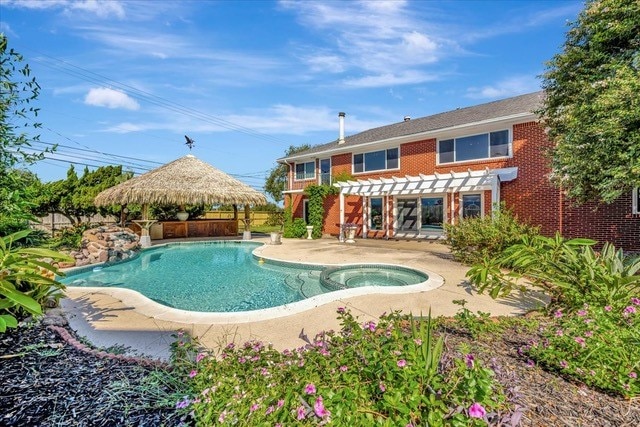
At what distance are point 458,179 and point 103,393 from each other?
13874 mm

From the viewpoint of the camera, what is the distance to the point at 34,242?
4.34 meters

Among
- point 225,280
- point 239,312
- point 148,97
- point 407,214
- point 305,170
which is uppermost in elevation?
point 148,97

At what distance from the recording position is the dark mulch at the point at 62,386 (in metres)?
1.98

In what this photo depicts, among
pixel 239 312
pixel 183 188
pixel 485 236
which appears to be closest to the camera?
pixel 239 312

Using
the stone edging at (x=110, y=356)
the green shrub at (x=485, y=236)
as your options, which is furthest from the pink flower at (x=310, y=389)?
the green shrub at (x=485, y=236)

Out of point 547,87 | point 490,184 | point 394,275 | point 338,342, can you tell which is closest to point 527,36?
point 547,87

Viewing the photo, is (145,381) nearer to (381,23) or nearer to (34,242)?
Result: (34,242)

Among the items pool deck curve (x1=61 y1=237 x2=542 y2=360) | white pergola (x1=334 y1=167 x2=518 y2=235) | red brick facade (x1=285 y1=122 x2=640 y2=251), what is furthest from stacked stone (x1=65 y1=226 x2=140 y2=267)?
red brick facade (x1=285 y1=122 x2=640 y2=251)

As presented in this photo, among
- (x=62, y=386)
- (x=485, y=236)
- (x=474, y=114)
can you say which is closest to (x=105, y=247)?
A: (x=62, y=386)

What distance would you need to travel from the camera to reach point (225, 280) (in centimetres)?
931

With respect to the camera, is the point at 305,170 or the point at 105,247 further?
the point at 305,170

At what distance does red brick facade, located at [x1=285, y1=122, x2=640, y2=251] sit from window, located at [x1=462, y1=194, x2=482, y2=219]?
269 millimetres

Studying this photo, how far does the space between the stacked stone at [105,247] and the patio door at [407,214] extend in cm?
1321

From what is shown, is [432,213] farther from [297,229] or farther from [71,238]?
[71,238]
